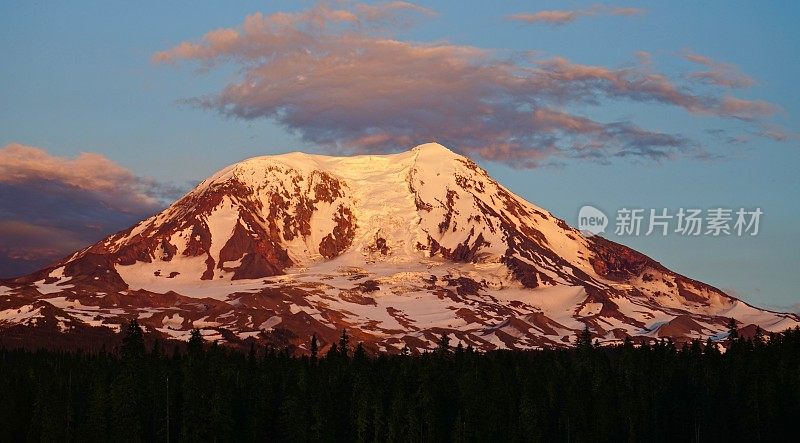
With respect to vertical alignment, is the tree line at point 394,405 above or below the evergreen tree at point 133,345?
below

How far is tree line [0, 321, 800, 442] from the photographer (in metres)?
170

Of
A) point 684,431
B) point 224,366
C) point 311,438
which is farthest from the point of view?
point 224,366

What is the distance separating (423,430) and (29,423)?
57835 mm

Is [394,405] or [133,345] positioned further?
[133,345]

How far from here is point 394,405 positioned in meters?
170

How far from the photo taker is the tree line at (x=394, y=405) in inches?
6713

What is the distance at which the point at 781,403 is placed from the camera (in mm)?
174875

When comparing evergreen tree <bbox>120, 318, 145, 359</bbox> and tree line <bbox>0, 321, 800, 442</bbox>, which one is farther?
evergreen tree <bbox>120, 318, 145, 359</bbox>

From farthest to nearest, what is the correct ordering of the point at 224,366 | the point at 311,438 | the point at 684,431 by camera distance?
the point at 224,366
the point at 684,431
the point at 311,438

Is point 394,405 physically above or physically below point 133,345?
below

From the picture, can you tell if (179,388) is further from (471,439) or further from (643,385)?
(643,385)

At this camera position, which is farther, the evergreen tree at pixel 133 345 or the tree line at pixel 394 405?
the evergreen tree at pixel 133 345

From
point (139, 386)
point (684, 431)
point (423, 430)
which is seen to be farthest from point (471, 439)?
point (139, 386)

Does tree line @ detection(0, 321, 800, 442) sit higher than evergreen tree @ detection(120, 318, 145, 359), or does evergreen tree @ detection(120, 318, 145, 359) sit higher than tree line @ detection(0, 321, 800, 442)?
evergreen tree @ detection(120, 318, 145, 359)
